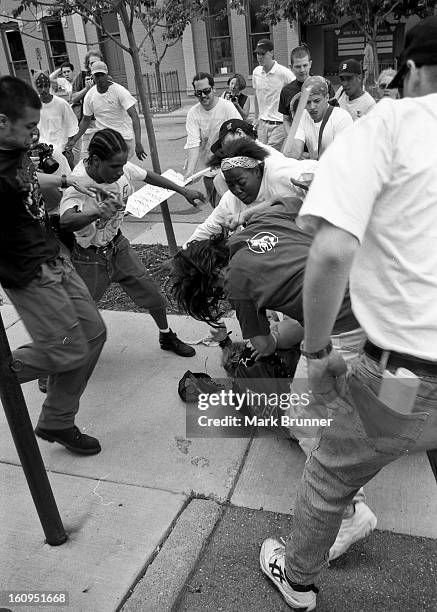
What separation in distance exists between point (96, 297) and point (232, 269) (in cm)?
139

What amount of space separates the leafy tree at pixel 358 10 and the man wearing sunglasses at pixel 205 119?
6275 mm

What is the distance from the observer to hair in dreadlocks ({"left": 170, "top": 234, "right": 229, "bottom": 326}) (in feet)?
9.43

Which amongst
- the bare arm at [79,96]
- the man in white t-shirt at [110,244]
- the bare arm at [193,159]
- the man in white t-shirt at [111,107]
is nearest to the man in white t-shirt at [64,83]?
the bare arm at [79,96]

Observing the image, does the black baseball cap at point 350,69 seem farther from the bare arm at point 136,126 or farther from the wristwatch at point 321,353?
the wristwatch at point 321,353

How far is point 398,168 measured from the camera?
1.31m

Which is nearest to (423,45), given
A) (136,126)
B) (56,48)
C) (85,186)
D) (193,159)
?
(85,186)

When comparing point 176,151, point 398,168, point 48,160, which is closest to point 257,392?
point 398,168

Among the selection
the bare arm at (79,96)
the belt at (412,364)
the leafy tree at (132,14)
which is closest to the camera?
the belt at (412,364)

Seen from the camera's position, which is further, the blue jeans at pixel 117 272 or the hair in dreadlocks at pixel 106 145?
the blue jeans at pixel 117 272

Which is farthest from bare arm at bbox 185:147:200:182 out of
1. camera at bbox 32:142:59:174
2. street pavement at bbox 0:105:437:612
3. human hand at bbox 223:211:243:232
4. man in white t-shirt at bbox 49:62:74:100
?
man in white t-shirt at bbox 49:62:74:100

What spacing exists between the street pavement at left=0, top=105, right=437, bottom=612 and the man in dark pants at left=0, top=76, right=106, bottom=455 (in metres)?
0.29

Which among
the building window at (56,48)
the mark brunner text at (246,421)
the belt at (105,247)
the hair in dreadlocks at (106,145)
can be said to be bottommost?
the mark brunner text at (246,421)

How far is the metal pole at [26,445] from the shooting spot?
6.73 feet

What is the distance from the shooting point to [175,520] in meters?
2.44
